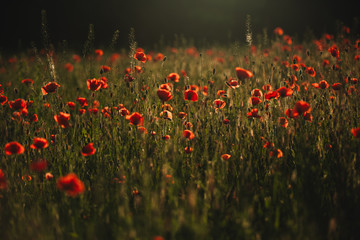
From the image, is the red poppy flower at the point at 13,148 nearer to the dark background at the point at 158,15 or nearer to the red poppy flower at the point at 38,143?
the red poppy flower at the point at 38,143

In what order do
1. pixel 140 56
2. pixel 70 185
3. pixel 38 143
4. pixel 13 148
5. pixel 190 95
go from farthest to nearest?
pixel 140 56 < pixel 190 95 < pixel 38 143 < pixel 13 148 < pixel 70 185

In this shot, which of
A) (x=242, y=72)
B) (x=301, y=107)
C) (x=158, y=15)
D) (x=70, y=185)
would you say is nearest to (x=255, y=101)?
(x=242, y=72)

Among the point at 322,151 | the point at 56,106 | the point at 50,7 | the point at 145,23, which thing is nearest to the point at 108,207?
the point at 56,106

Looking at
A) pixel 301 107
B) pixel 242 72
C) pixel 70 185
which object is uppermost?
pixel 242 72

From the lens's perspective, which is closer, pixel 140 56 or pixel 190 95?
pixel 190 95

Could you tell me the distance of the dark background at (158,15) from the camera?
1470 cm

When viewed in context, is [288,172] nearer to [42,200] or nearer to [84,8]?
[42,200]

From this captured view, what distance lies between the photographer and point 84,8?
16.4 metres

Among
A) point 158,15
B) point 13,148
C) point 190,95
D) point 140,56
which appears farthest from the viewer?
point 158,15

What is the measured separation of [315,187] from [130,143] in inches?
39.8

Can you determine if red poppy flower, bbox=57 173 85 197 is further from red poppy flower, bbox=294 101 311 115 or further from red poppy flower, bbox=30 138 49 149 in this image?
red poppy flower, bbox=294 101 311 115

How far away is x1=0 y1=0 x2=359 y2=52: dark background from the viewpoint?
48.2ft

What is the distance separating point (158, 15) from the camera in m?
17.2

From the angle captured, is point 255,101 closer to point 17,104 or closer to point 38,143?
point 38,143
